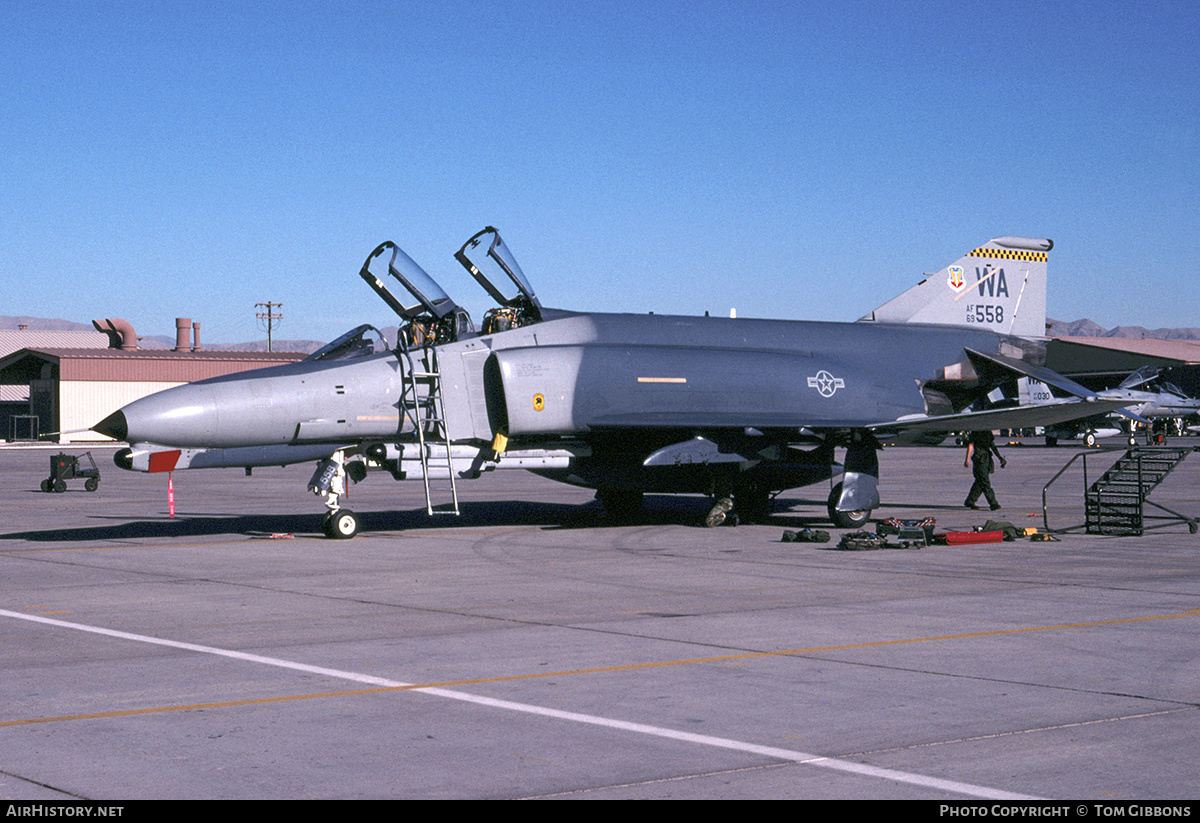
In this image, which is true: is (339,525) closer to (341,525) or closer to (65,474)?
(341,525)

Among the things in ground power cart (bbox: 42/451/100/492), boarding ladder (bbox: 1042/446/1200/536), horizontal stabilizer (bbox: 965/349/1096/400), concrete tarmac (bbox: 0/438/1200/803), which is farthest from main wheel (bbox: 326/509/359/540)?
ground power cart (bbox: 42/451/100/492)

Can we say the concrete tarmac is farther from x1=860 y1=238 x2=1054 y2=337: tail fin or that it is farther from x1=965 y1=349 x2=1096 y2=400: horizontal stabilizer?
x1=860 y1=238 x2=1054 y2=337: tail fin

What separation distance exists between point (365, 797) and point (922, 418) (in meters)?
15.3

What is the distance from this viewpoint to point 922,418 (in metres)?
19.1

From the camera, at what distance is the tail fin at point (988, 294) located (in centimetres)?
2284

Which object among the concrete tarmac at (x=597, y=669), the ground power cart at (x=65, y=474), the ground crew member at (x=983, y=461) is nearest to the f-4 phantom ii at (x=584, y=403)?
the ground crew member at (x=983, y=461)

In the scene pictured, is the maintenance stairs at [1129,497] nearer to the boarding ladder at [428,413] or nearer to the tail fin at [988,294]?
the tail fin at [988,294]

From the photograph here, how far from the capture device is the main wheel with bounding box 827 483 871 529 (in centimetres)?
1884

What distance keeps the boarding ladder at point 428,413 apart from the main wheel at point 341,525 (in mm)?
1108

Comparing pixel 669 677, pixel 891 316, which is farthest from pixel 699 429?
pixel 669 677

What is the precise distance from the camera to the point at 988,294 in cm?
2312

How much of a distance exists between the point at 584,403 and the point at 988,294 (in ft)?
31.6

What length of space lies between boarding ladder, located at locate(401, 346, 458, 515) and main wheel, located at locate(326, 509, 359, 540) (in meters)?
1.11

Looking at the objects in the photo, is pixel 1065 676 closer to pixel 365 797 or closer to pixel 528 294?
pixel 365 797
